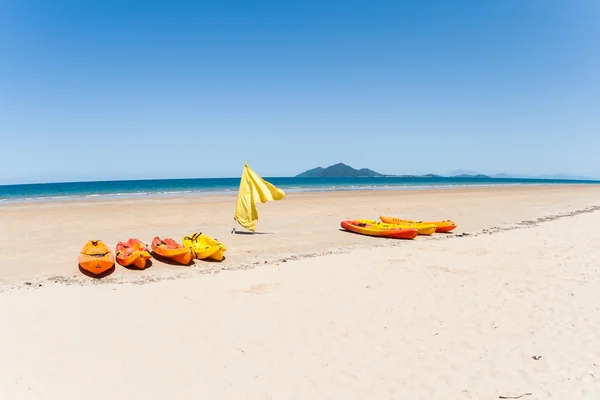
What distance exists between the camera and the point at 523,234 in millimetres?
15930

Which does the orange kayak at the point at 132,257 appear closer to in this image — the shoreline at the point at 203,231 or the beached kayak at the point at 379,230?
the shoreline at the point at 203,231

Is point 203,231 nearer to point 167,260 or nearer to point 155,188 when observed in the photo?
point 167,260

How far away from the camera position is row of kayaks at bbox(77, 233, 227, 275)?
10539mm

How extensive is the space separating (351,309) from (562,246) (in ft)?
30.8

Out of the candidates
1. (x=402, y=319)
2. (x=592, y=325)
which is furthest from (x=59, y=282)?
(x=592, y=325)

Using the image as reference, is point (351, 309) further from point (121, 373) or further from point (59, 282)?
point (59, 282)

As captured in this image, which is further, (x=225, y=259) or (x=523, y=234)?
(x=523, y=234)

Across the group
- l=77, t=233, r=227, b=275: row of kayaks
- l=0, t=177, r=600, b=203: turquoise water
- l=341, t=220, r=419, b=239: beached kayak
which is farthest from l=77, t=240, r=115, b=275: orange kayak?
l=0, t=177, r=600, b=203: turquoise water

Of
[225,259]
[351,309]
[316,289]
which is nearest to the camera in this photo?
[351,309]

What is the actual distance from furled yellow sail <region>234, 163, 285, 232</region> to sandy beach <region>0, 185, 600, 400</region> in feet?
9.42

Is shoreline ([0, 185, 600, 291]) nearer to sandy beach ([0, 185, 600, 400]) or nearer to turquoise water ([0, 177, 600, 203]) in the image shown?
sandy beach ([0, 185, 600, 400])

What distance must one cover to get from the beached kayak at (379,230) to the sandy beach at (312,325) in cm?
229

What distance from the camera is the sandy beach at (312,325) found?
5.25 metres

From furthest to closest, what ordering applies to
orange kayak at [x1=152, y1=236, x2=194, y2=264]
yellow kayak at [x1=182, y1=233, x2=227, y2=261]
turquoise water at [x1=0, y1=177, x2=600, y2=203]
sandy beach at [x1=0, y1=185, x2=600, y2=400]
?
turquoise water at [x1=0, y1=177, x2=600, y2=203], yellow kayak at [x1=182, y1=233, x2=227, y2=261], orange kayak at [x1=152, y1=236, x2=194, y2=264], sandy beach at [x1=0, y1=185, x2=600, y2=400]
